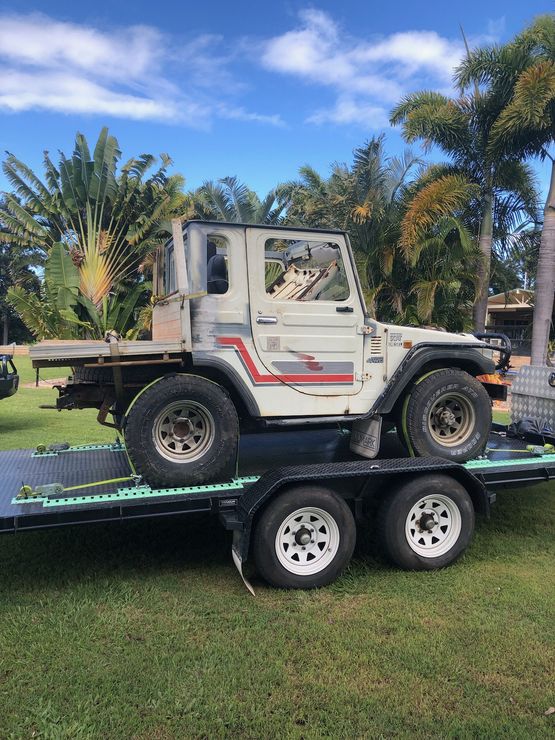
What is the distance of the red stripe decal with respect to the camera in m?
4.50

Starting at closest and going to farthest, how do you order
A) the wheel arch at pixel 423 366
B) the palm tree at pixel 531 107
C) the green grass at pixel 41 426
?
the wheel arch at pixel 423 366
the green grass at pixel 41 426
the palm tree at pixel 531 107

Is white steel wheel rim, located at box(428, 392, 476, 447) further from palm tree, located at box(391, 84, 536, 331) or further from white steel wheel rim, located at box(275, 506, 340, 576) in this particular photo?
palm tree, located at box(391, 84, 536, 331)

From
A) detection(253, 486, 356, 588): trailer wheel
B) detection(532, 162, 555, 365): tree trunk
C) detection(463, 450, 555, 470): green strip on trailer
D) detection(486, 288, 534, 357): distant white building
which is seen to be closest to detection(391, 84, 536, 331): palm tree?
detection(532, 162, 555, 365): tree trunk

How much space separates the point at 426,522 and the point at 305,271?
2.33m

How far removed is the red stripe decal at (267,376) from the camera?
4.50 metres

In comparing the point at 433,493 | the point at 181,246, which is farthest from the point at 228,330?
the point at 433,493

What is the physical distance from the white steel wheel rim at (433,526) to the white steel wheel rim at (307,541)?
2.19 feet

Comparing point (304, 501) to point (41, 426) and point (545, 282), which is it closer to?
point (41, 426)

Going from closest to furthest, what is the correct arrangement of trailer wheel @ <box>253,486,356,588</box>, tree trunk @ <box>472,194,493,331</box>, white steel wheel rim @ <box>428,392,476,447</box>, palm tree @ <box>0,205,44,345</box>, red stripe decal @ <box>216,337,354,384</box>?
trailer wheel @ <box>253,486,356,588</box>, red stripe decal @ <box>216,337,354,384</box>, white steel wheel rim @ <box>428,392,476,447</box>, tree trunk @ <box>472,194,493,331</box>, palm tree @ <box>0,205,44,345</box>

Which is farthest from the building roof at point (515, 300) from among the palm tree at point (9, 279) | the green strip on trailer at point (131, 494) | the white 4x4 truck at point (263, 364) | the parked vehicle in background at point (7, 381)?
the palm tree at point (9, 279)

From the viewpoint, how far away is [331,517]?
4.36 m

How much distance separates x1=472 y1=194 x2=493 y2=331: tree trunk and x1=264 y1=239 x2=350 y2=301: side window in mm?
11633

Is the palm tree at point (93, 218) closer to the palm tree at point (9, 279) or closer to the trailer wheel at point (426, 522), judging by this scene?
the trailer wheel at point (426, 522)

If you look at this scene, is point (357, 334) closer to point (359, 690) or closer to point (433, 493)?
point (433, 493)
